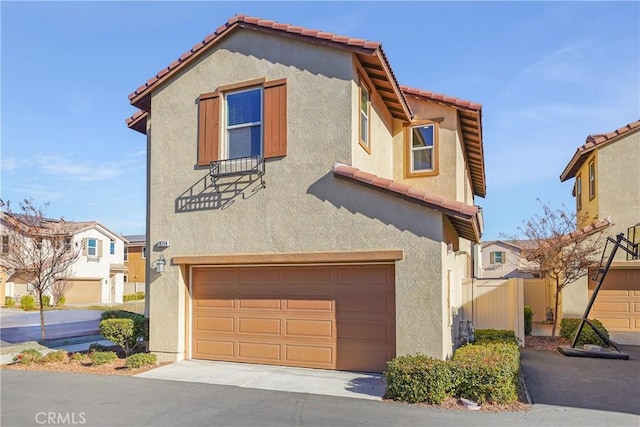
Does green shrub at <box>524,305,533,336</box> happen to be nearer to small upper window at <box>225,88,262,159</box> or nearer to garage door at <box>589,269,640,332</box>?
garage door at <box>589,269,640,332</box>

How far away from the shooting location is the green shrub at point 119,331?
12.5 m

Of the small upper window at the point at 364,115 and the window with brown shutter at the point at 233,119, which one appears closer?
the window with brown shutter at the point at 233,119

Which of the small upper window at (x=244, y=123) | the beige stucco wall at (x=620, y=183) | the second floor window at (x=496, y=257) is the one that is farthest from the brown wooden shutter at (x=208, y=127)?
the second floor window at (x=496, y=257)

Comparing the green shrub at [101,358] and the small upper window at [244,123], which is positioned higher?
the small upper window at [244,123]

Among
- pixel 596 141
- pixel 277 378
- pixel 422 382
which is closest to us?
pixel 422 382

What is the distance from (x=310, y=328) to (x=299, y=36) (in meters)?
6.47

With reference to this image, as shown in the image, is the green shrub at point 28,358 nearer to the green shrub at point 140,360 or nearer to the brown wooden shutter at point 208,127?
the green shrub at point 140,360

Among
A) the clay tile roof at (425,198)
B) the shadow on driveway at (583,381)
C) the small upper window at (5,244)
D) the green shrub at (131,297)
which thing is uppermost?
the clay tile roof at (425,198)

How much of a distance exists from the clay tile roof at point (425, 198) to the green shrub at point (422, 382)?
2778mm

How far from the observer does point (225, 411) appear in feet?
27.3

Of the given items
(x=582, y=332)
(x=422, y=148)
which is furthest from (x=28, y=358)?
(x=582, y=332)

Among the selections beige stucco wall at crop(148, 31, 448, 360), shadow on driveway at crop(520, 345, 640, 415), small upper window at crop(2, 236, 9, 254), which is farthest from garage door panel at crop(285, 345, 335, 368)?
small upper window at crop(2, 236, 9, 254)

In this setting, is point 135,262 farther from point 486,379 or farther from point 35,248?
point 486,379

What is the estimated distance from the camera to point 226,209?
40.2 feet
